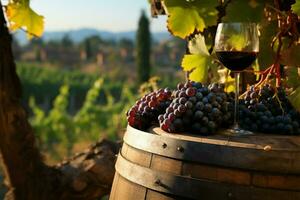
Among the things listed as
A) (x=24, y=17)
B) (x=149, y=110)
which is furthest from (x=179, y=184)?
(x=24, y=17)

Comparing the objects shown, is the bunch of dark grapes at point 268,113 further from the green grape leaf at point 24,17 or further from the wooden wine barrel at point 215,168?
the green grape leaf at point 24,17

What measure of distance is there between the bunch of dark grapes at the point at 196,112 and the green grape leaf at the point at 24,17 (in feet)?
5.01

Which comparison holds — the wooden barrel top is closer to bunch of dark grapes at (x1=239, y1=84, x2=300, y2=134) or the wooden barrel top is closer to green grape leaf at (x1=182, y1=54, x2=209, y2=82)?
bunch of dark grapes at (x1=239, y1=84, x2=300, y2=134)

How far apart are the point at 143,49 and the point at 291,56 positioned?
22.6m

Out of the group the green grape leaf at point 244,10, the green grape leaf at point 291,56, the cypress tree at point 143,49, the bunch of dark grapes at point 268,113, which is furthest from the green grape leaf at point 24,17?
the cypress tree at point 143,49

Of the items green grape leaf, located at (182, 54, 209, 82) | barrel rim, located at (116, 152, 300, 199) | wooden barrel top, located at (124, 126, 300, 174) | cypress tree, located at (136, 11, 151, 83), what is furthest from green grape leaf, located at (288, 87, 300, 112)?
cypress tree, located at (136, 11, 151, 83)

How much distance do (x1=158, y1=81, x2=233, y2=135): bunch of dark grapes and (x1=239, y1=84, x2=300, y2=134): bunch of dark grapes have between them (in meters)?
0.08

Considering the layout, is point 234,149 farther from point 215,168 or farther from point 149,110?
point 149,110

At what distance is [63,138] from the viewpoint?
34.8ft

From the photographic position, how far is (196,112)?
6.57 feet

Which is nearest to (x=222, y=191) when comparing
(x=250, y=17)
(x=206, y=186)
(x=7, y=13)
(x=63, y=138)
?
(x=206, y=186)

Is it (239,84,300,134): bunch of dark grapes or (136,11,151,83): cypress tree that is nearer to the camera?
(239,84,300,134): bunch of dark grapes

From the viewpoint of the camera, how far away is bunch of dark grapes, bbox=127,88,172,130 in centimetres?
217

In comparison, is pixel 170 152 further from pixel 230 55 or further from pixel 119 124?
pixel 119 124
